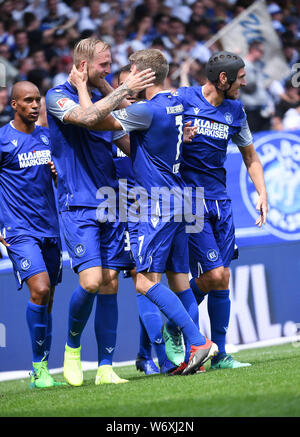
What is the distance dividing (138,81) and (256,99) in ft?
22.3

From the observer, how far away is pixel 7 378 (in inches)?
282

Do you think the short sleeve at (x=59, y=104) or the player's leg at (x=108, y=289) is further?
the player's leg at (x=108, y=289)

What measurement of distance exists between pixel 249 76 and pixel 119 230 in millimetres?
6751

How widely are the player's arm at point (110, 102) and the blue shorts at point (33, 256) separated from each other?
123cm

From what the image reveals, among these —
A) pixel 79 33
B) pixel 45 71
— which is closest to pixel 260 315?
pixel 45 71

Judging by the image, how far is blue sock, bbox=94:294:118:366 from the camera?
17.3 ft

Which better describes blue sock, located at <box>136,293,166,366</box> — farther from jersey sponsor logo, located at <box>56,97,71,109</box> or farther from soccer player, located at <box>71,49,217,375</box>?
jersey sponsor logo, located at <box>56,97,71,109</box>

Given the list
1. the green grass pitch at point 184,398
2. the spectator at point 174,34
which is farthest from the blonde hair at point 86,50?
the spectator at point 174,34

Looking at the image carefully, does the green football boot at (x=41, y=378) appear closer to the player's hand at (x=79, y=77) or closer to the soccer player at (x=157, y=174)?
the soccer player at (x=157, y=174)

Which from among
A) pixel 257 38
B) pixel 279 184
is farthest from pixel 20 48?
pixel 279 184

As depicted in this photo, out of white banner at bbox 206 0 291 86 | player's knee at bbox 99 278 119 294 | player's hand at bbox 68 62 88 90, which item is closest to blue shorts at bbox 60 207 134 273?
player's knee at bbox 99 278 119 294

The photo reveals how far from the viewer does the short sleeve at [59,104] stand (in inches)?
193

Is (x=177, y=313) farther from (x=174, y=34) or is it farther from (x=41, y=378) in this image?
(x=174, y=34)

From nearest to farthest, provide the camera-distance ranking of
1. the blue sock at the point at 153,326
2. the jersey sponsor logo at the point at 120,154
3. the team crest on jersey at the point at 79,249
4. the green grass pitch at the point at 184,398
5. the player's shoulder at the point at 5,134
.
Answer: the green grass pitch at the point at 184,398 → the team crest on jersey at the point at 79,249 → the blue sock at the point at 153,326 → the player's shoulder at the point at 5,134 → the jersey sponsor logo at the point at 120,154
